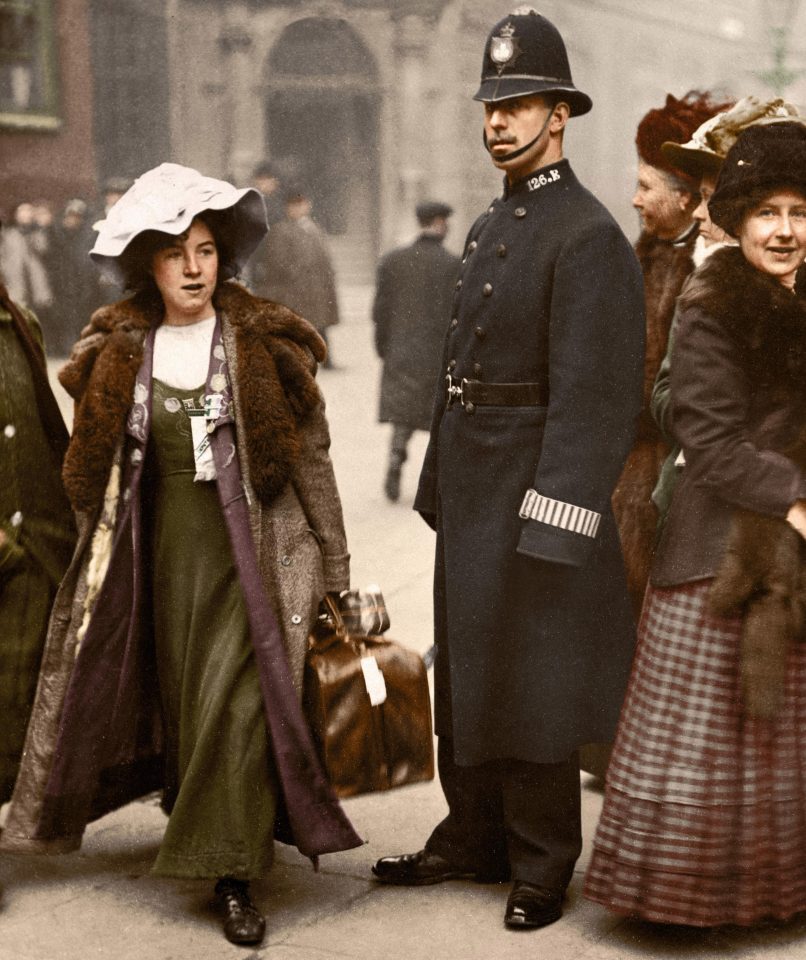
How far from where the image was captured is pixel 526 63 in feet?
12.0

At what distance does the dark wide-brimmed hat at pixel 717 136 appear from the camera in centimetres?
407

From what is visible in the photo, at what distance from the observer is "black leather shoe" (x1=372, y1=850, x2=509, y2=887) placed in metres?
4.11

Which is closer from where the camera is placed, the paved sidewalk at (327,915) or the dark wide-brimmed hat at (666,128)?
the paved sidewalk at (327,915)

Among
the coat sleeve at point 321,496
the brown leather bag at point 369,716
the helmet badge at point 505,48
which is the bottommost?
the brown leather bag at point 369,716

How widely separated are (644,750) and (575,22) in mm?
6381

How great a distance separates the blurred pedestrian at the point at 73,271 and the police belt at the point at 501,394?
9.11 m

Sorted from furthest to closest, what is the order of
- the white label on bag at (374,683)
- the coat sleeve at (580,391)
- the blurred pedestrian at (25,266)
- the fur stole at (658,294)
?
the blurred pedestrian at (25,266), the fur stole at (658,294), the white label on bag at (374,683), the coat sleeve at (580,391)

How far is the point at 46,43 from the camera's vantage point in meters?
10.8

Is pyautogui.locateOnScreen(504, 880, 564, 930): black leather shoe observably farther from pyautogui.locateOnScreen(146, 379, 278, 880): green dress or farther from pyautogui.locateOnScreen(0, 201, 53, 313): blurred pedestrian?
pyautogui.locateOnScreen(0, 201, 53, 313): blurred pedestrian

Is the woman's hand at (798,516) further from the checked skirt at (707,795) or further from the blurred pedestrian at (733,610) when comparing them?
the checked skirt at (707,795)

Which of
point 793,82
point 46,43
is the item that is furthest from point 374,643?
point 46,43

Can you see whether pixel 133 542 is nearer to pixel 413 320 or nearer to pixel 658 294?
pixel 658 294

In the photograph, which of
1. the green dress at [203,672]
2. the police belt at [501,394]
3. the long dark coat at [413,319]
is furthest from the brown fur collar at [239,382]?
the long dark coat at [413,319]

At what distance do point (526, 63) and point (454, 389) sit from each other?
2.64 ft
